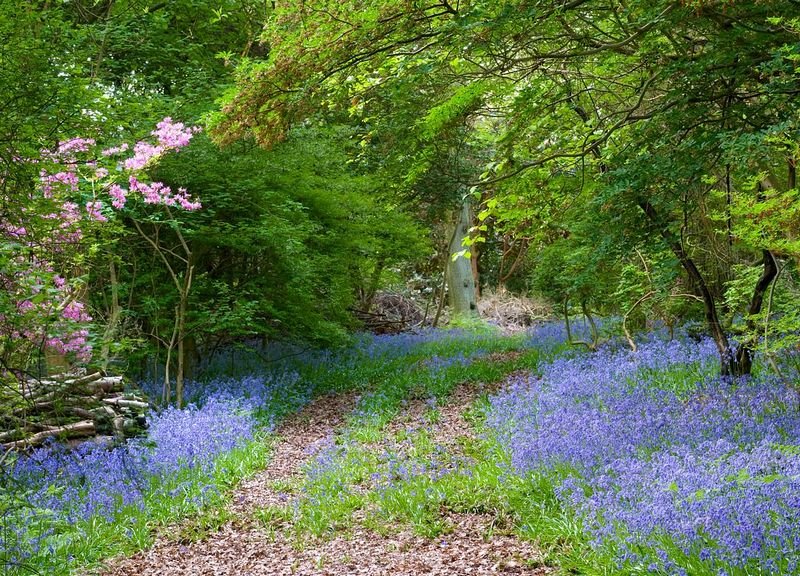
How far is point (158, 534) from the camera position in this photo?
5.80m

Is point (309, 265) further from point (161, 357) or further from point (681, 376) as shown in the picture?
point (681, 376)

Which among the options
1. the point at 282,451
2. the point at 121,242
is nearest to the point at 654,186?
the point at 282,451

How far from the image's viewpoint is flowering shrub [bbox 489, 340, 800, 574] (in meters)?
3.78

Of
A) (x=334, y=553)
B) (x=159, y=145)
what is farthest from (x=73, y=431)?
(x=334, y=553)

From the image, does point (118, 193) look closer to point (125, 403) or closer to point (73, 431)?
point (125, 403)

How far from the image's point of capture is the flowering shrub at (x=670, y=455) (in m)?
3.78

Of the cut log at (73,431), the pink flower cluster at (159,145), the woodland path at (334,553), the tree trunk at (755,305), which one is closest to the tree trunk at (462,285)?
the pink flower cluster at (159,145)

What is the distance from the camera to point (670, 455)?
5031 mm

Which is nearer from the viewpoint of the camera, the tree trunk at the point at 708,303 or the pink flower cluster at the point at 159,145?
the tree trunk at the point at 708,303

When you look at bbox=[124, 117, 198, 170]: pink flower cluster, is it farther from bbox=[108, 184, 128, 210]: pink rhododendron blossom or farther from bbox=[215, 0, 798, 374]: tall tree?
bbox=[215, 0, 798, 374]: tall tree

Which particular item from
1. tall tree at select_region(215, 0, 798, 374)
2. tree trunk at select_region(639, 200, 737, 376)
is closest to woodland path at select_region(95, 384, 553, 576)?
tall tree at select_region(215, 0, 798, 374)

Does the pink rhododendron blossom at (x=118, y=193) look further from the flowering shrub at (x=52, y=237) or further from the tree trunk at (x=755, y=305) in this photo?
the tree trunk at (x=755, y=305)

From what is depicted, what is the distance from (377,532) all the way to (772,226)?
3970 mm

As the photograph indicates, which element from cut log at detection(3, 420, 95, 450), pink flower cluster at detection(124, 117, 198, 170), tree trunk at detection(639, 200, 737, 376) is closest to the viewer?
tree trunk at detection(639, 200, 737, 376)
